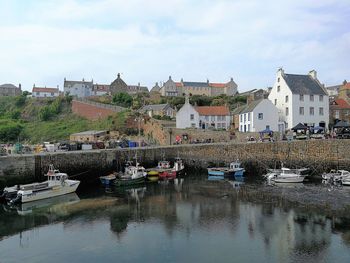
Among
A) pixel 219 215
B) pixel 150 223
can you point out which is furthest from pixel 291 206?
pixel 150 223

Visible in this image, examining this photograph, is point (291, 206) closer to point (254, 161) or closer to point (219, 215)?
point (219, 215)

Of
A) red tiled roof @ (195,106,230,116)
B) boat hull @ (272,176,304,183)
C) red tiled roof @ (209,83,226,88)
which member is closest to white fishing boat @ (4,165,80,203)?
boat hull @ (272,176,304,183)

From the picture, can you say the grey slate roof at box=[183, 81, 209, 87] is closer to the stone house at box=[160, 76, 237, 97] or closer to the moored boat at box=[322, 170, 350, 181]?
the stone house at box=[160, 76, 237, 97]

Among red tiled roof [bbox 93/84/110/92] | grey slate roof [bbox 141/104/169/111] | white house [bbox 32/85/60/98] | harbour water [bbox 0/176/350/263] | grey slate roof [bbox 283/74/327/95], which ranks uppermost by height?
red tiled roof [bbox 93/84/110/92]

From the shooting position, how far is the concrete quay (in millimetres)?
28297

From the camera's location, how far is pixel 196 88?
3561 inches

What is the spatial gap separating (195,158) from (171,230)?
1978 cm

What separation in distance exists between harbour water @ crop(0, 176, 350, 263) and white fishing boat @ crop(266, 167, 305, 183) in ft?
17.5

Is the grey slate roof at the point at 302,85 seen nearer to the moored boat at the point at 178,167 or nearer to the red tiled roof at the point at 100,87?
the moored boat at the point at 178,167

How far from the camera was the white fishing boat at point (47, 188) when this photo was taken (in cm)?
2455

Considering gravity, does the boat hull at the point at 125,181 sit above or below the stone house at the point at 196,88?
below

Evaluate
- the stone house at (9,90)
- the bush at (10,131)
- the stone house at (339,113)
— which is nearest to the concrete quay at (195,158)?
the stone house at (339,113)

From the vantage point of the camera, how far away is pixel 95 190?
28641 millimetres

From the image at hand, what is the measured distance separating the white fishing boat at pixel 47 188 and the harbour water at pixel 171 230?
67cm
